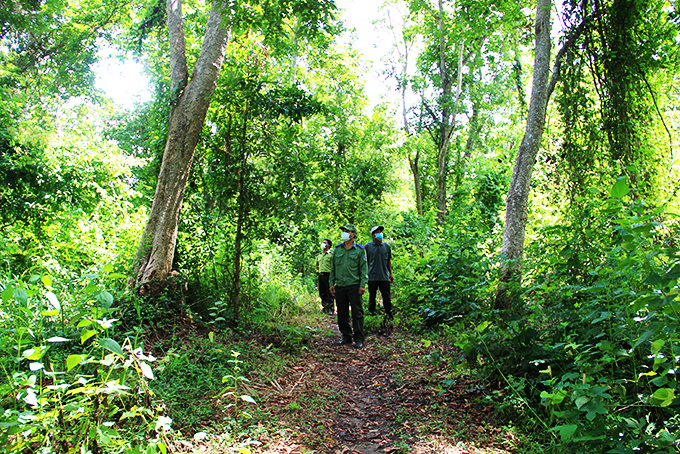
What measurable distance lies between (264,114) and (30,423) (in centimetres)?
542

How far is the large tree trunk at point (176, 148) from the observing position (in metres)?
5.74

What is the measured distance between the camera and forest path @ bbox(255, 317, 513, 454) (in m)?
3.39

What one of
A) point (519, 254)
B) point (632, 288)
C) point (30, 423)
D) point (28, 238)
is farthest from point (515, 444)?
point (28, 238)

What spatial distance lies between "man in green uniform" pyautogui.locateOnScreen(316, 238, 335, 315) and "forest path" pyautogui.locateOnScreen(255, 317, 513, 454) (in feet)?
14.3

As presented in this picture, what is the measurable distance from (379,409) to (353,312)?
2.74m

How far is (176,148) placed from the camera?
238 inches

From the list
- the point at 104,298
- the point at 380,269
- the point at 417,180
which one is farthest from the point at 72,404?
the point at 417,180

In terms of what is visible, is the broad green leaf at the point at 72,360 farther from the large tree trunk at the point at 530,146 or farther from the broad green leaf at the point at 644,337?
the large tree trunk at the point at 530,146

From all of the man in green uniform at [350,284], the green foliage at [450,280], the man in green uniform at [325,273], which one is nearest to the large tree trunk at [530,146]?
the green foliage at [450,280]

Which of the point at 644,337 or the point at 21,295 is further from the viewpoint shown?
the point at 21,295

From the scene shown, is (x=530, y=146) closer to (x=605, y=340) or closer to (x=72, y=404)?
(x=605, y=340)

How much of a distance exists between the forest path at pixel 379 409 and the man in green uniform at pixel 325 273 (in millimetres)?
4360

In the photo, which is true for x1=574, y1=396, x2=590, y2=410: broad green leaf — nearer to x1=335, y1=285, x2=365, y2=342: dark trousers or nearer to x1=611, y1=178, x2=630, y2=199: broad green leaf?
x1=611, y1=178, x2=630, y2=199: broad green leaf

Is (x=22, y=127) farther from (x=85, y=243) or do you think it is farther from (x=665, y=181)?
(x=665, y=181)
